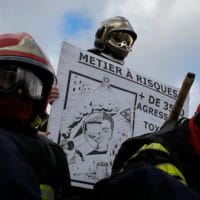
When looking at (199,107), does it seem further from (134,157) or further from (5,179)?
(5,179)

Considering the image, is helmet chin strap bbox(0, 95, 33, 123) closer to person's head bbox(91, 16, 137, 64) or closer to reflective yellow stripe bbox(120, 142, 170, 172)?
reflective yellow stripe bbox(120, 142, 170, 172)

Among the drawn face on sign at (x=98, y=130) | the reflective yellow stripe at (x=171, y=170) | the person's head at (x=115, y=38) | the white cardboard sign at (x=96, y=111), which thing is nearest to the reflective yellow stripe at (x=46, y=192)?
the reflective yellow stripe at (x=171, y=170)

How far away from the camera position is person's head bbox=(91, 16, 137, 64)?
4340 millimetres

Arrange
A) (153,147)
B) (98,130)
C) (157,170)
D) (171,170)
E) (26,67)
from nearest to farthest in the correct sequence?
(157,170) < (171,170) < (153,147) < (26,67) < (98,130)

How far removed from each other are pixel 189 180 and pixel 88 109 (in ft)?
3.88

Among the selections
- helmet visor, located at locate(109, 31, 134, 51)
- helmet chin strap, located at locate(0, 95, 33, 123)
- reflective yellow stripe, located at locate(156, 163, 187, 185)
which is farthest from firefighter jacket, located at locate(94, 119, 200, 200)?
helmet visor, located at locate(109, 31, 134, 51)

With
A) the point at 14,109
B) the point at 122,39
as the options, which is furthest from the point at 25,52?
the point at 122,39

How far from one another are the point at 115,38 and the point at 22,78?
240 centimetres

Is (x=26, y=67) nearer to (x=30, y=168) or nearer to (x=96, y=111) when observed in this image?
(x=30, y=168)

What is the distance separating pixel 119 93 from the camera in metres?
3.38

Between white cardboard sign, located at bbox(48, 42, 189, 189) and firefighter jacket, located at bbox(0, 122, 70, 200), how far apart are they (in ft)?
2.16

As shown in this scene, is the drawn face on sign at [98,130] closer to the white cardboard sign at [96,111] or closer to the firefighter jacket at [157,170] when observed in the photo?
the white cardboard sign at [96,111]

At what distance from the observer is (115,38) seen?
4.59 meters

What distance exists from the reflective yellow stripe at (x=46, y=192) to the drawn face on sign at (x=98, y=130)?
1007 millimetres
